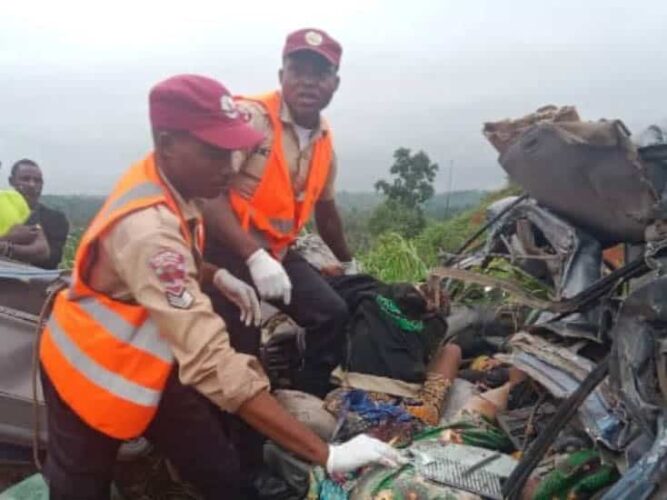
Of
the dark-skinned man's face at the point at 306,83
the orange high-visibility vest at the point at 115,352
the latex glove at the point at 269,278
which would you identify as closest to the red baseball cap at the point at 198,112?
the orange high-visibility vest at the point at 115,352

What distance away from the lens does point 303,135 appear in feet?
11.2

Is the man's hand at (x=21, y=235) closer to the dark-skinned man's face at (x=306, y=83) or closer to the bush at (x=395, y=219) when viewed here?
the dark-skinned man's face at (x=306, y=83)

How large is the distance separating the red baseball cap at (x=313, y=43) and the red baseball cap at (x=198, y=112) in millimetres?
1070

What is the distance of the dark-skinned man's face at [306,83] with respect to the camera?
10.8 ft

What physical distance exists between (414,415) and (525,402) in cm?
38

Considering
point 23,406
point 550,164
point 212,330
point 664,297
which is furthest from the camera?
point 23,406

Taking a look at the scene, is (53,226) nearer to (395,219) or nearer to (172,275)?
(172,275)

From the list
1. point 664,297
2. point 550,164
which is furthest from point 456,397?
point 664,297

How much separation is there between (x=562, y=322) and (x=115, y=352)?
1.27m

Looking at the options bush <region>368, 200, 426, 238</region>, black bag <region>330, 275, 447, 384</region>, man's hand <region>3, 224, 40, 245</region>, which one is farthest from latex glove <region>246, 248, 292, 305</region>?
bush <region>368, 200, 426, 238</region>

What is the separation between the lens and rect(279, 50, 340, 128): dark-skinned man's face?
3.30 meters

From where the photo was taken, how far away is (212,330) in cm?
213

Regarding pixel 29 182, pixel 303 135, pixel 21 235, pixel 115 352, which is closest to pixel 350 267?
pixel 303 135

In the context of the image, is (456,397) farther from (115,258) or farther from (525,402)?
(115,258)
